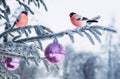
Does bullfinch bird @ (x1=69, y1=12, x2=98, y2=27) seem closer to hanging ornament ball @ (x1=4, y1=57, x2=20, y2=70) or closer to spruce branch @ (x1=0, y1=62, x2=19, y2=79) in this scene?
hanging ornament ball @ (x1=4, y1=57, x2=20, y2=70)

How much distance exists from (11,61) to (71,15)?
0.84 m

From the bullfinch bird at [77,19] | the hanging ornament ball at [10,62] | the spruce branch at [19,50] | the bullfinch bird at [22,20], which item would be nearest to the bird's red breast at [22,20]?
the bullfinch bird at [22,20]

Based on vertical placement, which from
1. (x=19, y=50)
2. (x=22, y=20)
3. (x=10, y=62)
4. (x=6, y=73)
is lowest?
(x=6, y=73)

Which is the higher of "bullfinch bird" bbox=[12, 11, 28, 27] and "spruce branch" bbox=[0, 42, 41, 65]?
"bullfinch bird" bbox=[12, 11, 28, 27]

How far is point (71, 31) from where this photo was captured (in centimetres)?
371

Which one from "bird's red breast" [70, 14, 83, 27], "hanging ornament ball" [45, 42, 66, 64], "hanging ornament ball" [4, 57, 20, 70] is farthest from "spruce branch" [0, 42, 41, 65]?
"bird's red breast" [70, 14, 83, 27]

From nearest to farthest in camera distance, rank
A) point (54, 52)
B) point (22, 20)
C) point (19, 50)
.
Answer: point (54, 52) < point (19, 50) < point (22, 20)

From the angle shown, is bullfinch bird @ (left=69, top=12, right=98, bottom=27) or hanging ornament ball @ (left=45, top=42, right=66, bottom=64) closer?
hanging ornament ball @ (left=45, top=42, right=66, bottom=64)

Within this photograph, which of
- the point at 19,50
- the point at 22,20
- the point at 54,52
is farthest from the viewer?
the point at 22,20

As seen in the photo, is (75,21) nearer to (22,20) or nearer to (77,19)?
(77,19)

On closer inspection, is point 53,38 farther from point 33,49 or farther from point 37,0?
point 37,0

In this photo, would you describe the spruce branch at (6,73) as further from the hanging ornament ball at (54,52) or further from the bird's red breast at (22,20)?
the hanging ornament ball at (54,52)

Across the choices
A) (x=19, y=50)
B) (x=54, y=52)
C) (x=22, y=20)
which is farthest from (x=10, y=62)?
(x=54, y=52)

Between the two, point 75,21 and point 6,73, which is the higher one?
point 75,21
